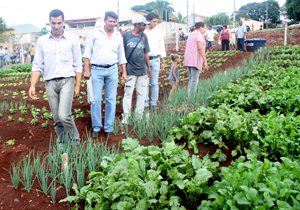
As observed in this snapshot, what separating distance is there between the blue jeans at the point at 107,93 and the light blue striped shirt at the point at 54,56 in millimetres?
517

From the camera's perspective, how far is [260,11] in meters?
54.1

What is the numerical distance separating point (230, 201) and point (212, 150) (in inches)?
51.8

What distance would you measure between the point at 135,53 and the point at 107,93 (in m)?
0.78

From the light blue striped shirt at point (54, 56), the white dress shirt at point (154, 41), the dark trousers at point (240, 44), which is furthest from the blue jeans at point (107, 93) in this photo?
the dark trousers at point (240, 44)

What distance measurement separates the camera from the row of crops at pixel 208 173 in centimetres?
180

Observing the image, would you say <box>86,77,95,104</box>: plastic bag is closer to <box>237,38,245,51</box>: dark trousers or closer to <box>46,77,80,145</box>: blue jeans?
<box>46,77,80,145</box>: blue jeans

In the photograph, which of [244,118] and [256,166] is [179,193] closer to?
[256,166]

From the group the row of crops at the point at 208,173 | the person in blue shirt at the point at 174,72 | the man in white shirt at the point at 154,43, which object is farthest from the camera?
the person in blue shirt at the point at 174,72

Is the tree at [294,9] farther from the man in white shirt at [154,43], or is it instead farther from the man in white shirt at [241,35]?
the man in white shirt at [154,43]

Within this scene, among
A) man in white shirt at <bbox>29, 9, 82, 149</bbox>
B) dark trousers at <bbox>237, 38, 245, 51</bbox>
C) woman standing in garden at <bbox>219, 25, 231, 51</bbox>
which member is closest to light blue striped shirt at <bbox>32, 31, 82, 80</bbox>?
man in white shirt at <bbox>29, 9, 82, 149</bbox>

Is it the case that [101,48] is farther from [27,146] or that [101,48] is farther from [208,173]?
[208,173]

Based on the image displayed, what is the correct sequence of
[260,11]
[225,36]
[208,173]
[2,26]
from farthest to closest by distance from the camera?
[260,11] < [2,26] < [225,36] < [208,173]

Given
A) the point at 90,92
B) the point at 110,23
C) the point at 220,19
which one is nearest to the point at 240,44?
the point at 110,23

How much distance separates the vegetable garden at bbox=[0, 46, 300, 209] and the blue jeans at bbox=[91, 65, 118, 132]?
157 mm
